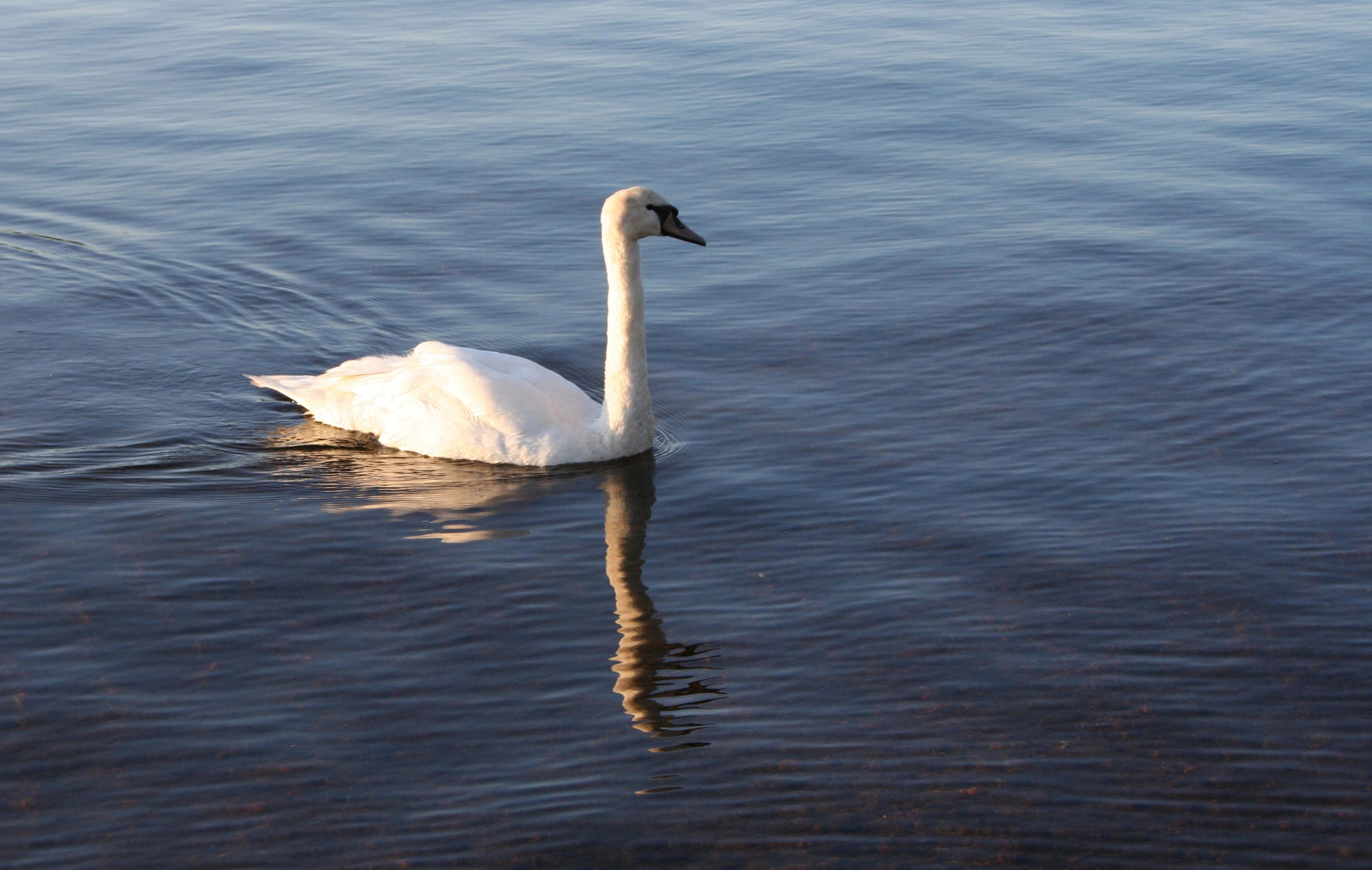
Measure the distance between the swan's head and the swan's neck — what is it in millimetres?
70

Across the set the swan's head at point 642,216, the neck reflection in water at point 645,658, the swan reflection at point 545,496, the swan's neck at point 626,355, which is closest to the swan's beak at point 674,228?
the swan's head at point 642,216

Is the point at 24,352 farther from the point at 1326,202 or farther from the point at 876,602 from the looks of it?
the point at 1326,202

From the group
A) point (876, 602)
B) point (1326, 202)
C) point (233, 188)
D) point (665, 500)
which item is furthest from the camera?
point (233, 188)

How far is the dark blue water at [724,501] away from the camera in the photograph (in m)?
7.72

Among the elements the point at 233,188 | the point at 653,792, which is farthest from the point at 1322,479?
the point at 233,188

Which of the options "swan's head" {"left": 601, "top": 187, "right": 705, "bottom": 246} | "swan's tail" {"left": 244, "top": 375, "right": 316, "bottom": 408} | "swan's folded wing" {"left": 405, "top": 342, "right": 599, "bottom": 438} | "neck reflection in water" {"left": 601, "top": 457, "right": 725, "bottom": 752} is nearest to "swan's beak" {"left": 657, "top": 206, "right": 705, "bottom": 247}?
"swan's head" {"left": 601, "top": 187, "right": 705, "bottom": 246}

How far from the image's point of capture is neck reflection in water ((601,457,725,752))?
27.8 ft

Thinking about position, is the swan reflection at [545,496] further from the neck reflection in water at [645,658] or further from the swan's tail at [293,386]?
the swan's tail at [293,386]

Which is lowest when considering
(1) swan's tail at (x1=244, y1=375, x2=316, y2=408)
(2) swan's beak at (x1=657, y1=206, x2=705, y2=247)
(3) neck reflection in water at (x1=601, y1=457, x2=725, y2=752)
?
(3) neck reflection in water at (x1=601, y1=457, x2=725, y2=752)

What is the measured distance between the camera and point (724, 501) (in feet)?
36.7

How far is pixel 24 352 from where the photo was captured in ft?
46.1

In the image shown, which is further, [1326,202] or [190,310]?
[1326,202]

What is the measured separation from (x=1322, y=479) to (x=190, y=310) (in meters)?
10.2

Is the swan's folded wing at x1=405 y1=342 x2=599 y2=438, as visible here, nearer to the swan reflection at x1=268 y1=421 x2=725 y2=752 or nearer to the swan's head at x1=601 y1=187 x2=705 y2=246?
the swan reflection at x1=268 y1=421 x2=725 y2=752
